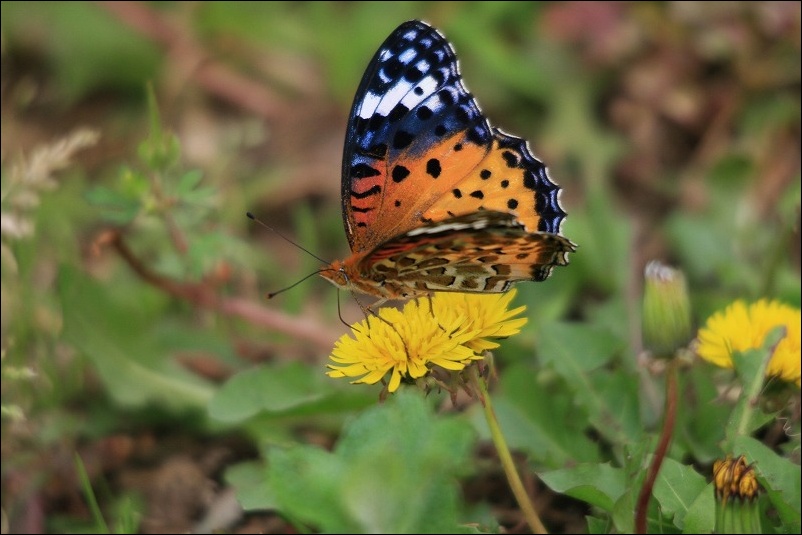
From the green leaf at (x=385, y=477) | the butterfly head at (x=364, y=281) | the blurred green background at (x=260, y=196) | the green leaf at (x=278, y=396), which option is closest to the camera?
the green leaf at (x=385, y=477)

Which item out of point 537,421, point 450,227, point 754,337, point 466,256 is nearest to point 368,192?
point 466,256

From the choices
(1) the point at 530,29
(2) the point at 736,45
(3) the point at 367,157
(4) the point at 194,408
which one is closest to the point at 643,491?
(3) the point at 367,157

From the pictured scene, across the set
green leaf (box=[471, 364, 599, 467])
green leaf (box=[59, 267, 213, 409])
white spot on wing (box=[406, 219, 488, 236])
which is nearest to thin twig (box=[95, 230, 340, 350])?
green leaf (box=[59, 267, 213, 409])

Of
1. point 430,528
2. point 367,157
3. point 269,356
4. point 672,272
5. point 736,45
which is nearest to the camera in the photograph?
point 430,528

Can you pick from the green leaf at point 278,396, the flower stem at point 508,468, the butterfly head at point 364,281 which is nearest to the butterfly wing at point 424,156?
the butterfly head at point 364,281

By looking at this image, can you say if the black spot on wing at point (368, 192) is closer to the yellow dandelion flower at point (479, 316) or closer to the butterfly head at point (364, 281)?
the butterfly head at point (364, 281)

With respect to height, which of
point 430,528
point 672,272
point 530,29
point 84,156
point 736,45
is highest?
point 530,29

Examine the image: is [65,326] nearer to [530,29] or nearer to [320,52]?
[320,52]

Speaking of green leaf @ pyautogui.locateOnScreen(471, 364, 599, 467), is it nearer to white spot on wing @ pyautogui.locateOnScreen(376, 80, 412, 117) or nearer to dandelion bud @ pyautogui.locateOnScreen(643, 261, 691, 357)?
dandelion bud @ pyautogui.locateOnScreen(643, 261, 691, 357)
